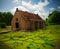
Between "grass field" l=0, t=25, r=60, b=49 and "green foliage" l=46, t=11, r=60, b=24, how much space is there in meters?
0.17

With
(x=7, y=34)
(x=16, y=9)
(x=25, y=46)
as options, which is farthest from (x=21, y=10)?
(x=25, y=46)

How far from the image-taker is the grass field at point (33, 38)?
4.06 metres

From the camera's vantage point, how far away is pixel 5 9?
4.44 metres

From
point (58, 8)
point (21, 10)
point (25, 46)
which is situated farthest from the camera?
point (58, 8)

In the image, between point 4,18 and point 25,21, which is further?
point 25,21

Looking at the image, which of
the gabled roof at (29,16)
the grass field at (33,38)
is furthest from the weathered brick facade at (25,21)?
the grass field at (33,38)

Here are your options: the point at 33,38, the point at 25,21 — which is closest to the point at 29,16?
the point at 25,21

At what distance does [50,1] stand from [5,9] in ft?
4.87

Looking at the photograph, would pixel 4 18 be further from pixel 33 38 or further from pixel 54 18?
pixel 54 18

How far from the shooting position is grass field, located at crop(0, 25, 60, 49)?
13.3ft

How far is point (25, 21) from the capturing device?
4.78m

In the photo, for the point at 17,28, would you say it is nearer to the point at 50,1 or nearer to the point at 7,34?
the point at 7,34

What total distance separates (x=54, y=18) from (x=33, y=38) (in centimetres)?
112

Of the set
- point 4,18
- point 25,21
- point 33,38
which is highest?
→ point 4,18
